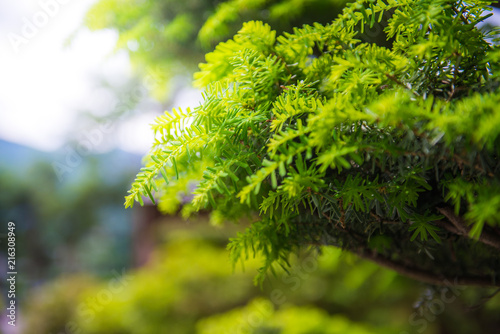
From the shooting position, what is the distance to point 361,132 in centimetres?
25

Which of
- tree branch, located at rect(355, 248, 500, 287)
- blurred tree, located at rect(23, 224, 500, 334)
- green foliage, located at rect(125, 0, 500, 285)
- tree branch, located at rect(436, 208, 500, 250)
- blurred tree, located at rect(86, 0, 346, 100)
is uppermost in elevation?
blurred tree, located at rect(86, 0, 346, 100)

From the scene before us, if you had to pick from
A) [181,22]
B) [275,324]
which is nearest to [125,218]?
[275,324]

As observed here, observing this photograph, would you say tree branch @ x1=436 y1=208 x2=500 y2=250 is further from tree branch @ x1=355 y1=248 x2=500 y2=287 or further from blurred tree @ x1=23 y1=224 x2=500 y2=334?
blurred tree @ x1=23 y1=224 x2=500 y2=334

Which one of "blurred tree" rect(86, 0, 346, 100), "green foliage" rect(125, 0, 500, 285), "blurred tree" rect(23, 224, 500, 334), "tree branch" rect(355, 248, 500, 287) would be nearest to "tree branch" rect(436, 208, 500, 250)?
"green foliage" rect(125, 0, 500, 285)

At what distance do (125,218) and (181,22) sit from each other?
138 centimetres

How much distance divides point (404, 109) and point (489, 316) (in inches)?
45.5

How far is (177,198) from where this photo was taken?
46cm

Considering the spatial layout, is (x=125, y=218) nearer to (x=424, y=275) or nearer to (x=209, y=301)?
(x=209, y=301)

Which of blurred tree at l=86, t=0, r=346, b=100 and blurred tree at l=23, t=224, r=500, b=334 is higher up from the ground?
blurred tree at l=86, t=0, r=346, b=100

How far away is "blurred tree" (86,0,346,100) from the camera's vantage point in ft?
1.78

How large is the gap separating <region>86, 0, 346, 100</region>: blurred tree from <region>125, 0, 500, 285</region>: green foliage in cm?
23

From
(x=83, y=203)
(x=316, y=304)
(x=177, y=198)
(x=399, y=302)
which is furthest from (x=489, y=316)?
(x=83, y=203)

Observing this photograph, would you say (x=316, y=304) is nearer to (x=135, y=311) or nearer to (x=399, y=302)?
(x=399, y=302)

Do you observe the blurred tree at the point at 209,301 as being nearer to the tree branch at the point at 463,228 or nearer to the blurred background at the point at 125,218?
the blurred background at the point at 125,218
